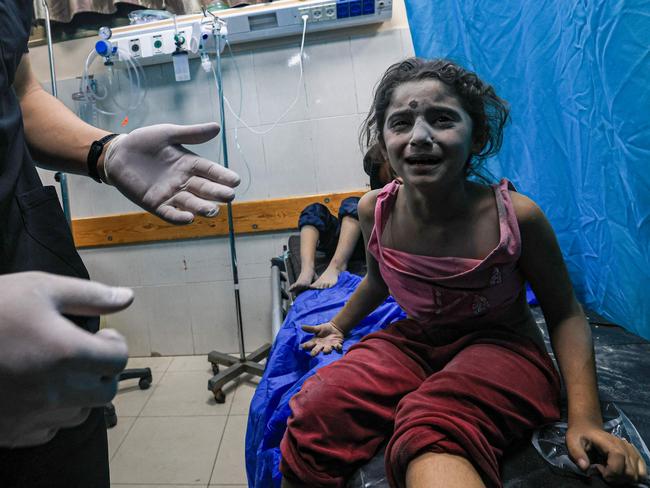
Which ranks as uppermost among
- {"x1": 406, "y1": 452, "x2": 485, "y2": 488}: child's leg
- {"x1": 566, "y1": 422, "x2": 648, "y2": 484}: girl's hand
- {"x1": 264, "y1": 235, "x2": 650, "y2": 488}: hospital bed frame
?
{"x1": 406, "y1": 452, "x2": 485, "y2": 488}: child's leg

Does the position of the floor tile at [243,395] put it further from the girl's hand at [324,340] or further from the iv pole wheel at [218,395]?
the girl's hand at [324,340]

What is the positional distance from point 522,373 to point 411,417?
243mm

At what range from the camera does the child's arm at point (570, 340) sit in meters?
0.64

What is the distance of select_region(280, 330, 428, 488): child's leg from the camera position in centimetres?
72

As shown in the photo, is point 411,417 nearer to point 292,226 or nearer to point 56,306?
point 56,306

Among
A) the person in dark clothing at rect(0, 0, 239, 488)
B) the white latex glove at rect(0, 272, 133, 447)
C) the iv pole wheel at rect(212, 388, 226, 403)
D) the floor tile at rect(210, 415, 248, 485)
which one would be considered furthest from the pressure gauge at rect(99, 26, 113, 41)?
the white latex glove at rect(0, 272, 133, 447)

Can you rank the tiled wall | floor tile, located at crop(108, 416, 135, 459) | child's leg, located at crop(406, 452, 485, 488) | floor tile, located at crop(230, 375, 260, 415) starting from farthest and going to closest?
the tiled wall → floor tile, located at crop(230, 375, 260, 415) → floor tile, located at crop(108, 416, 135, 459) → child's leg, located at crop(406, 452, 485, 488)

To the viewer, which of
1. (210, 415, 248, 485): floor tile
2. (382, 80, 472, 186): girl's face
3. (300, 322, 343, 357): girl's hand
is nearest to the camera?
(382, 80, 472, 186): girl's face

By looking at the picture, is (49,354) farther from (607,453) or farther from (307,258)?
(307,258)

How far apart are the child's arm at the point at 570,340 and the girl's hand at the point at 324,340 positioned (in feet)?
1.61

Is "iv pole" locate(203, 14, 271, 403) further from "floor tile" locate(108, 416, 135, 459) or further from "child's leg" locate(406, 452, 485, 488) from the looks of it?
"child's leg" locate(406, 452, 485, 488)

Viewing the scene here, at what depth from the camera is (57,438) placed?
0.63 meters

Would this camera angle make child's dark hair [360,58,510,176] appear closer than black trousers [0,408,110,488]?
No

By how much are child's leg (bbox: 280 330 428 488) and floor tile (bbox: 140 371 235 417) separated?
1.17m
